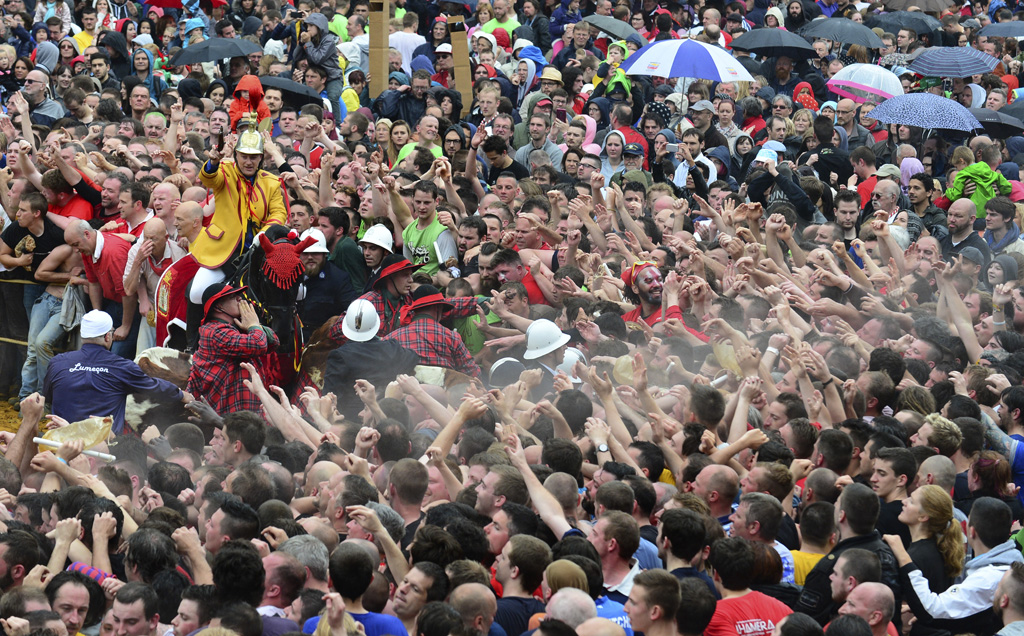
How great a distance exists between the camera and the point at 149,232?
10266 mm

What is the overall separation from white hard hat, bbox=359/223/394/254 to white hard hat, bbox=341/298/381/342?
1.36 meters

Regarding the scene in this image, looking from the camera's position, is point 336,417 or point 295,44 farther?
point 295,44

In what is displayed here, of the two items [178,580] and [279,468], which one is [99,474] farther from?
[178,580]

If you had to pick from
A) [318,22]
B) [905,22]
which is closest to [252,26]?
[318,22]

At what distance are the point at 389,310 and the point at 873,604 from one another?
510 centimetres

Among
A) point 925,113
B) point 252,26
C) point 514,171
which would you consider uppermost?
point 925,113

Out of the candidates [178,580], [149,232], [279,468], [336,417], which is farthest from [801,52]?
[178,580]

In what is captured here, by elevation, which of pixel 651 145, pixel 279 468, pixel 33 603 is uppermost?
pixel 33 603

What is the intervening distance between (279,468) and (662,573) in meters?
2.41

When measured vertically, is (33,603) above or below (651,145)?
above

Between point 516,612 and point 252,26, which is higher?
point 516,612

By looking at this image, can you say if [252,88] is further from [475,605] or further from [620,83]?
[475,605]

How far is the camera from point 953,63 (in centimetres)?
1567

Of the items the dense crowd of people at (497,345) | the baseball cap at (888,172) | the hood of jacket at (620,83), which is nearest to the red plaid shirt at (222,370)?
the dense crowd of people at (497,345)
